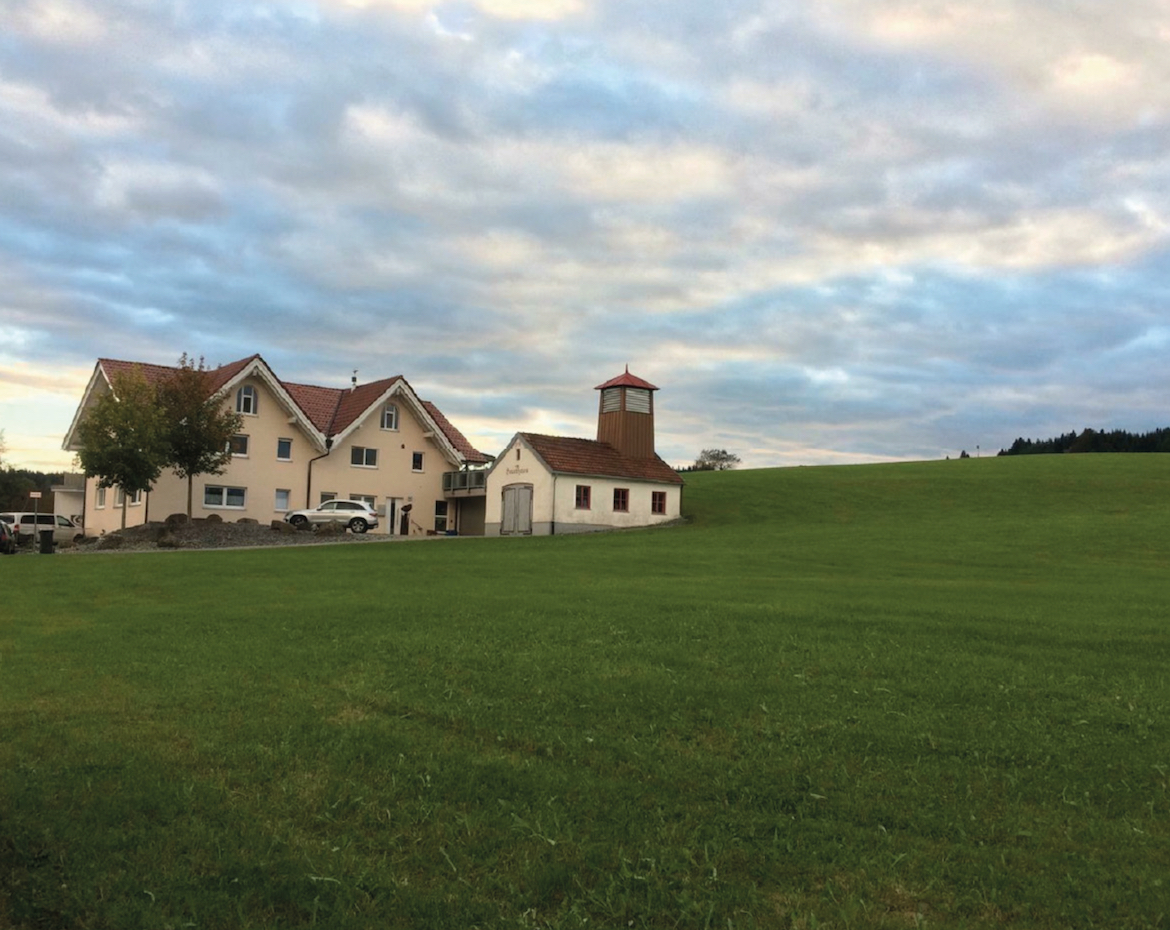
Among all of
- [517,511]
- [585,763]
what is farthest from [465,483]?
[585,763]

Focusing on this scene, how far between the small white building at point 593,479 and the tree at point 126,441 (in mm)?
18060

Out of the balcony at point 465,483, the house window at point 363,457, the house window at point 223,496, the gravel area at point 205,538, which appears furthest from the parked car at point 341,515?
the balcony at point 465,483

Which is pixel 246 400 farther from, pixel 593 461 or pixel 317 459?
pixel 593 461

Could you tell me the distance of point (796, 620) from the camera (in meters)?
15.6

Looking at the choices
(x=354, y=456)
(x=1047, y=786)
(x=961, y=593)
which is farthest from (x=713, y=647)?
(x=354, y=456)

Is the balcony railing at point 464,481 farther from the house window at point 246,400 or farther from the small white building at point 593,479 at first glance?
the house window at point 246,400

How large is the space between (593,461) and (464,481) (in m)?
9.81

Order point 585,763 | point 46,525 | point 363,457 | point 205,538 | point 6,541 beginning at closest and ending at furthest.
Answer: point 585,763 → point 6,541 → point 205,538 → point 46,525 → point 363,457

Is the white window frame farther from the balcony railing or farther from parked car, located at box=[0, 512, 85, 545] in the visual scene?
the balcony railing

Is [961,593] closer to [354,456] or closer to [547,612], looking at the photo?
[547,612]

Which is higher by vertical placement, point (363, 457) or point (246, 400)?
point (246, 400)

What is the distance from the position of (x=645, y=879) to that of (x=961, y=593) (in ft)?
56.2

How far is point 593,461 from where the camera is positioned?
55.4 metres

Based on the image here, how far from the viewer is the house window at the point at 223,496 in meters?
54.1
